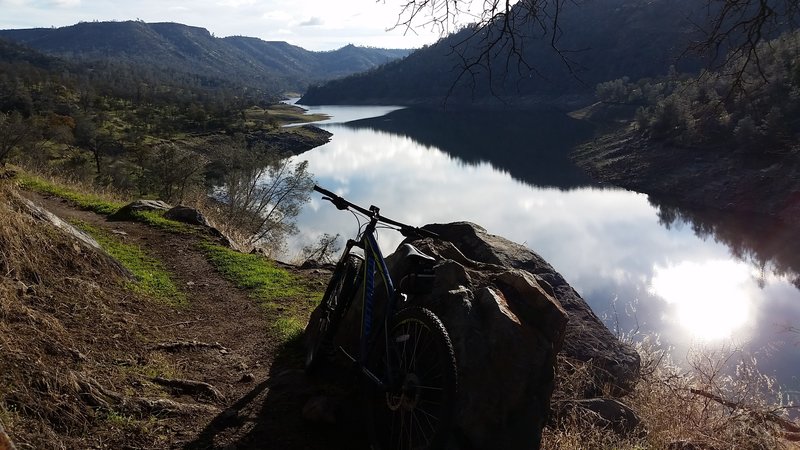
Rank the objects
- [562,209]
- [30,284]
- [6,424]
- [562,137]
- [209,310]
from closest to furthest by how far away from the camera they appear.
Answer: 1. [6,424]
2. [30,284]
3. [209,310]
4. [562,209]
5. [562,137]

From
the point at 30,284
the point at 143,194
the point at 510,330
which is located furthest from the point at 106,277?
the point at 143,194

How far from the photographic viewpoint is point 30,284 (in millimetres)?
4777

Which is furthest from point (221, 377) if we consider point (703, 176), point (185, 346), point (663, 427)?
point (703, 176)

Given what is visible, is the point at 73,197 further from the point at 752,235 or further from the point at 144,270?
the point at 752,235

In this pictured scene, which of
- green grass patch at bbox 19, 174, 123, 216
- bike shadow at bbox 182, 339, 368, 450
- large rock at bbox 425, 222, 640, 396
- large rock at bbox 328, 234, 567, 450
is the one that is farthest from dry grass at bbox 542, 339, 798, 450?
green grass patch at bbox 19, 174, 123, 216

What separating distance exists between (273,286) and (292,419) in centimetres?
501

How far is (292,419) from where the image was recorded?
4.38 m

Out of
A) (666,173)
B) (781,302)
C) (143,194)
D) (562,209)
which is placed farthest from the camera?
(666,173)

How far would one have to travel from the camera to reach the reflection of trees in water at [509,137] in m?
64.1

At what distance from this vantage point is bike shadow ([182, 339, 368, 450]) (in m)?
3.99

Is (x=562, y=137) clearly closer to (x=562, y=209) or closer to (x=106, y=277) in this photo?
(x=562, y=209)

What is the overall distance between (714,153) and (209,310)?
179 ft

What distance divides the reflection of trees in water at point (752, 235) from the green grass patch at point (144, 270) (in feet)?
103

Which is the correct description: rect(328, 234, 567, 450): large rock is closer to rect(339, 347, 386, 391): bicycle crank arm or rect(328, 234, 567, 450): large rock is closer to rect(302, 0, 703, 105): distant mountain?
rect(339, 347, 386, 391): bicycle crank arm
